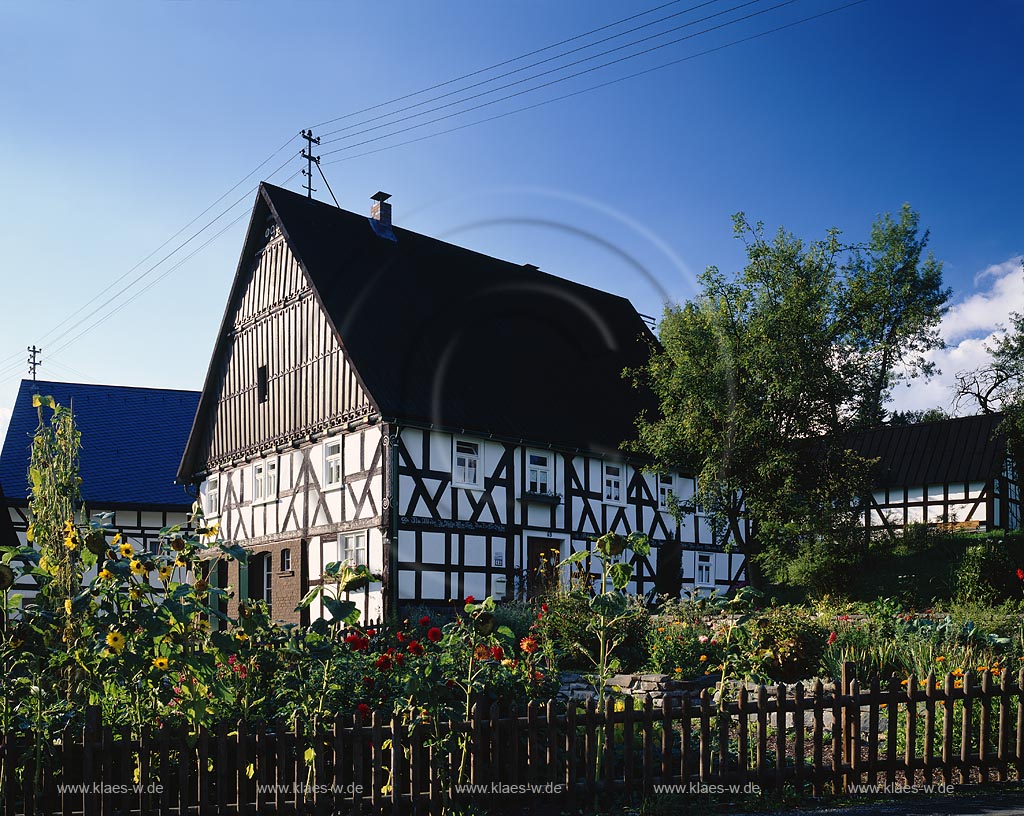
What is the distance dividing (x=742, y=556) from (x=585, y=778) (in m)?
21.9

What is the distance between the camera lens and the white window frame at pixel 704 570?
27.4m

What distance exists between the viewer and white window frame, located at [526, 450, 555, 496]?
947 inches

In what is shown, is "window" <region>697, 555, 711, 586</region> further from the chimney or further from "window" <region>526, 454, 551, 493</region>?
the chimney

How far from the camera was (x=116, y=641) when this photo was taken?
6.61 m

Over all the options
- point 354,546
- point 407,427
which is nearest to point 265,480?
point 354,546

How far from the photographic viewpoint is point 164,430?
36.0 m

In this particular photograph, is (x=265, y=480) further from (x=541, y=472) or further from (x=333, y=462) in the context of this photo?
(x=541, y=472)

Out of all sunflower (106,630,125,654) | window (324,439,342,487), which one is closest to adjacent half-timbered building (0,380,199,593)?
window (324,439,342,487)

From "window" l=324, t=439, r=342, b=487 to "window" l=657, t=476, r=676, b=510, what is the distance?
8.57m

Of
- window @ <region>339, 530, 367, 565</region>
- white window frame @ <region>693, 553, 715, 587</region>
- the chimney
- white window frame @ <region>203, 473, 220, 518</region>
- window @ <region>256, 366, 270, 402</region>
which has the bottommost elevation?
white window frame @ <region>693, 553, 715, 587</region>

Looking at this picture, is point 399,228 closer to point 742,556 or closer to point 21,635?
point 742,556

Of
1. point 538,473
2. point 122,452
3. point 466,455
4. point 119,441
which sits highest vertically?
point 119,441

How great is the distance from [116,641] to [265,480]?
63.3ft

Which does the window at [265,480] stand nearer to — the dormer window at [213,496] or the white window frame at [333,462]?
the dormer window at [213,496]
